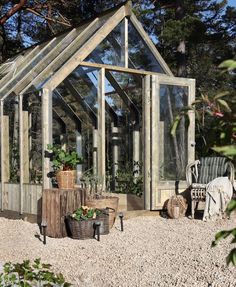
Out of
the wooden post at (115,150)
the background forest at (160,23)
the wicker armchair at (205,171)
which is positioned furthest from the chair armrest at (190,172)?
the background forest at (160,23)

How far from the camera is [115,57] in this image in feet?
23.4

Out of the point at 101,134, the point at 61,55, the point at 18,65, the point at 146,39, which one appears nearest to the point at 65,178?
the point at 101,134

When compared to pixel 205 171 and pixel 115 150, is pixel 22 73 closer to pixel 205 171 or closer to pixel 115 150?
pixel 115 150

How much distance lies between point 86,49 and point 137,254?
322 cm

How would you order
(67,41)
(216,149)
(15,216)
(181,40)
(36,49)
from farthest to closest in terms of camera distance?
(181,40) < (36,49) < (67,41) < (15,216) < (216,149)

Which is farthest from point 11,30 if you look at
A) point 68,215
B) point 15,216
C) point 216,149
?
point 216,149

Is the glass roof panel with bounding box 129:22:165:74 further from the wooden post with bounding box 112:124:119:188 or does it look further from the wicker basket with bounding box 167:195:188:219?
the wicker basket with bounding box 167:195:188:219

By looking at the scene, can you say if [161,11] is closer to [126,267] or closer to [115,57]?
[115,57]

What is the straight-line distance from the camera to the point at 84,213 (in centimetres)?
552

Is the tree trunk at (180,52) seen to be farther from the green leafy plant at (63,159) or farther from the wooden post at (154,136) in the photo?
the green leafy plant at (63,159)

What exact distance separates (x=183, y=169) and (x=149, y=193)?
70cm

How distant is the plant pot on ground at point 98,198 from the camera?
5926 mm

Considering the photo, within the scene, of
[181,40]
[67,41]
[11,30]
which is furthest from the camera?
[11,30]

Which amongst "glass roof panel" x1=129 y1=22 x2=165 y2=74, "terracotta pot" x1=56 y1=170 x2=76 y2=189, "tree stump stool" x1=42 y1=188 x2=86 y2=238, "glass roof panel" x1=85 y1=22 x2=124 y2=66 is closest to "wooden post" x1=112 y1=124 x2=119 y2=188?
"glass roof panel" x1=129 y1=22 x2=165 y2=74
